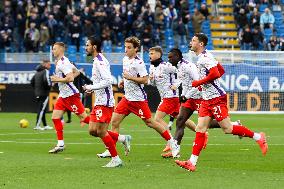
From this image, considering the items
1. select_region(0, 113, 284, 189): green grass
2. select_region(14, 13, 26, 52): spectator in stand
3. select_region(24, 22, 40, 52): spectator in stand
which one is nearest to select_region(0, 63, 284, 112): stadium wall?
select_region(24, 22, 40, 52): spectator in stand

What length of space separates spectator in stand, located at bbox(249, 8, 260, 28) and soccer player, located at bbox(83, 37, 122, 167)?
96.4 feet

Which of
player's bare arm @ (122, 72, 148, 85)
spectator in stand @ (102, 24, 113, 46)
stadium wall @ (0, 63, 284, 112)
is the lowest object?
stadium wall @ (0, 63, 284, 112)

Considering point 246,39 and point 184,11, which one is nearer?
point 246,39

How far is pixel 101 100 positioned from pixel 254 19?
97.6ft

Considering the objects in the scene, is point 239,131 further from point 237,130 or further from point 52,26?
point 52,26

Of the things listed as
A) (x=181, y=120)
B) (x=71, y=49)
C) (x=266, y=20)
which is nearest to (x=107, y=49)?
(x=71, y=49)

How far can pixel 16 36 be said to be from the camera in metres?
44.6

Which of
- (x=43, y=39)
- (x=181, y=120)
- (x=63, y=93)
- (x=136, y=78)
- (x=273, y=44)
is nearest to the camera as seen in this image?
(x=136, y=78)

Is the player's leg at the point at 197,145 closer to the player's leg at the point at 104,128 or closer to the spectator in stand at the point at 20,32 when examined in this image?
the player's leg at the point at 104,128

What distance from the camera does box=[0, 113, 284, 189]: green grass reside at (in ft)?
45.9

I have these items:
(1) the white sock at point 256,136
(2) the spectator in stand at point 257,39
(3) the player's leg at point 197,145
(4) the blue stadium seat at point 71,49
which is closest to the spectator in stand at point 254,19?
(2) the spectator in stand at point 257,39

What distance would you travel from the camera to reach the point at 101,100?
16.7 meters

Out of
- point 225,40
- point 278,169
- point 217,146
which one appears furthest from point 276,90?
point 278,169

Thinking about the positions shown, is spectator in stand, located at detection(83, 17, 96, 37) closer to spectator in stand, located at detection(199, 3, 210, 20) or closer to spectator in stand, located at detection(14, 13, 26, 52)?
spectator in stand, located at detection(14, 13, 26, 52)
